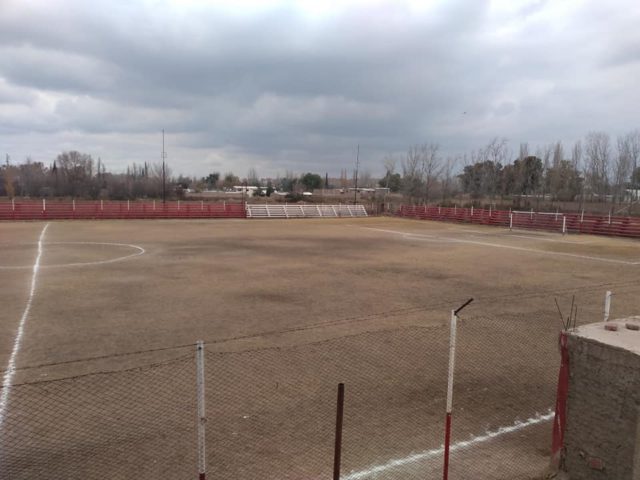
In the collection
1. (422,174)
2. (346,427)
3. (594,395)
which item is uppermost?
(422,174)

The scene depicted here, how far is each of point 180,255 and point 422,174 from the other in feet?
226

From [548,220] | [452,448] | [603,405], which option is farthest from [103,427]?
A: [548,220]

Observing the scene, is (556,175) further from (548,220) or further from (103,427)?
(103,427)

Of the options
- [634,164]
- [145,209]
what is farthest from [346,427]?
[634,164]

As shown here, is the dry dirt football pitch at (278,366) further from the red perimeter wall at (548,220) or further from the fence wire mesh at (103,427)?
the red perimeter wall at (548,220)

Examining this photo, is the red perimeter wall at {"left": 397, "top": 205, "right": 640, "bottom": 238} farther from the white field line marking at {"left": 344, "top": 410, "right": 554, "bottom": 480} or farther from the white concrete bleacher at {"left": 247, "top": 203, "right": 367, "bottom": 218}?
the white field line marking at {"left": 344, "top": 410, "right": 554, "bottom": 480}

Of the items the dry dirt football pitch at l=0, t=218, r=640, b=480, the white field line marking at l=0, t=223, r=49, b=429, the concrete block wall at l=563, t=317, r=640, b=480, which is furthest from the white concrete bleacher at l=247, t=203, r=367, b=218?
the concrete block wall at l=563, t=317, r=640, b=480

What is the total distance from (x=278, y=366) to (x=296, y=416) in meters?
1.54

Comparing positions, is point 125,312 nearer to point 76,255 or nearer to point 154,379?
point 154,379

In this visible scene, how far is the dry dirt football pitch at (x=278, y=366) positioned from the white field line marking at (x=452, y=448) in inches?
0.8

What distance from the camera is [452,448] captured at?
16.6 ft

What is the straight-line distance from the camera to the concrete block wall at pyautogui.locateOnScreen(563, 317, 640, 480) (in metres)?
3.81

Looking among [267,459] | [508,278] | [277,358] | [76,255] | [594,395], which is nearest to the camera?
[594,395]

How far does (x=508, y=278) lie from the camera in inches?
605
